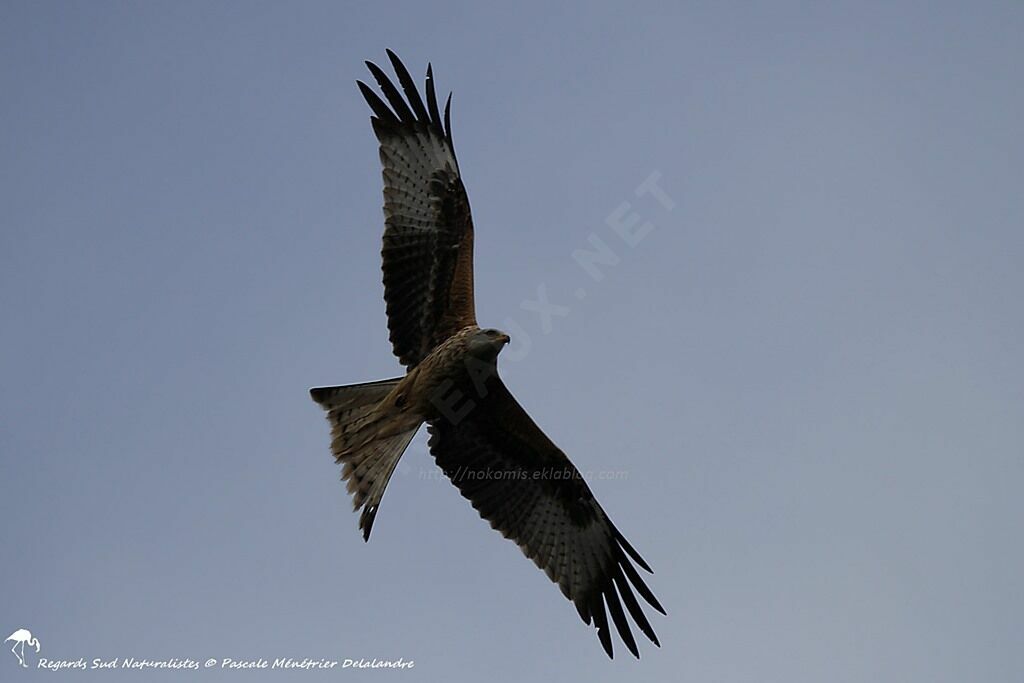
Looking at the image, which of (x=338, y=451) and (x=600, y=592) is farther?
(x=600, y=592)

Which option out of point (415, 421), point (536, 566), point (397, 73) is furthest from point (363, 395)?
point (397, 73)

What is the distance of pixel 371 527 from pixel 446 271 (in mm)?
1924

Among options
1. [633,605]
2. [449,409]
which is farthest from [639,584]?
[449,409]

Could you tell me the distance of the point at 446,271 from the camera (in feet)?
25.3

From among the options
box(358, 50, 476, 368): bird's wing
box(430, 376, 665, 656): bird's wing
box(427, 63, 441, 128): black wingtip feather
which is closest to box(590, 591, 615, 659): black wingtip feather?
box(430, 376, 665, 656): bird's wing

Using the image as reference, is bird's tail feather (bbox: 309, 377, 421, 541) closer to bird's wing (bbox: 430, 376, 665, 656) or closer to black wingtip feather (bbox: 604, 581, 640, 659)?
bird's wing (bbox: 430, 376, 665, 656)

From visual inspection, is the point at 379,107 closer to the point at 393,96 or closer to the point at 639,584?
the point at 393,96

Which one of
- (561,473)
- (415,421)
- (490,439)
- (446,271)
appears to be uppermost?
(446,271)

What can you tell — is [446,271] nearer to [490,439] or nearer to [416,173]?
[416,173]

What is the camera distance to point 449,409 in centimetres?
761

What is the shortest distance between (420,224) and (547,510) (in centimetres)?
239

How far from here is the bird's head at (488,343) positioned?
7086 mm

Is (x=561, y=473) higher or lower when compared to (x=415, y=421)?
lower

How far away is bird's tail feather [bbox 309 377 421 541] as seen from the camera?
7.20m
